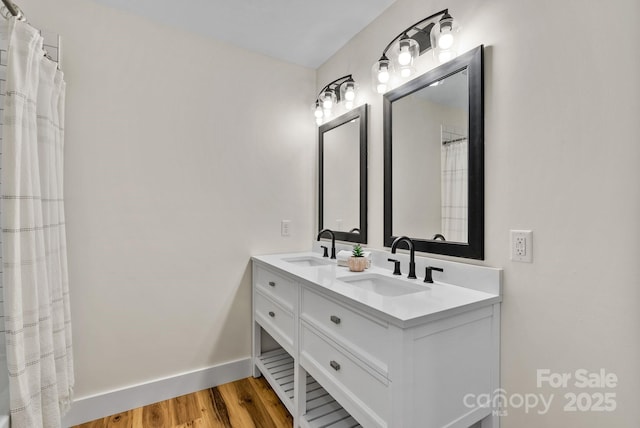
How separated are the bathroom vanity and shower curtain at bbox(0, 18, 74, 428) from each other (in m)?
0.99

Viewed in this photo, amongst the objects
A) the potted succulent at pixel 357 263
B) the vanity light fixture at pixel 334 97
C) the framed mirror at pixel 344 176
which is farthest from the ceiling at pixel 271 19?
the potted succulent at pixel 357 263

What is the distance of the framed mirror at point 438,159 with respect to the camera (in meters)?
1.31

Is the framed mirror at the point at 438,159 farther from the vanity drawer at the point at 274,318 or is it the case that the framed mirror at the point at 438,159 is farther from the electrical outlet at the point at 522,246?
the vanity drawer at the point at 274,318

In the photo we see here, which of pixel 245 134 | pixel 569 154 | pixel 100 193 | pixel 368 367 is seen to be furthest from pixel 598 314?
pixel 100 193

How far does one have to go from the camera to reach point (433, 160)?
1.55 m

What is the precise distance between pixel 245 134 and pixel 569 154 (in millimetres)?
1800

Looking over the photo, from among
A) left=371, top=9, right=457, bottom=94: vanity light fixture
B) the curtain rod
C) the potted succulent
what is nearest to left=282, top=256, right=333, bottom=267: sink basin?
the potted succulent

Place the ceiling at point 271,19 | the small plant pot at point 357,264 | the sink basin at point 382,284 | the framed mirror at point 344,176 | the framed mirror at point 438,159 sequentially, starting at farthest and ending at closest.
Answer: the framed mirror at point 344,176, the ceiling at point 271,19, the small plant pot at point 357,264, the sink basin at point 382,284, the framed mirror at point 438,159

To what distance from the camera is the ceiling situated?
175cm

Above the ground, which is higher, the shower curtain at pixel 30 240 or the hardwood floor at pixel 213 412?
the shower curtain at pixel 30 240

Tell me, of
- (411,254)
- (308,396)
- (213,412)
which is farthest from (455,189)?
(213,412)

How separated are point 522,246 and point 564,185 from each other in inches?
9.9

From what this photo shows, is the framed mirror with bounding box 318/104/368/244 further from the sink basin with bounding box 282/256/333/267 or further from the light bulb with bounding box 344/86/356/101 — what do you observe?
the sink basin with bounding box 282/256/333/267

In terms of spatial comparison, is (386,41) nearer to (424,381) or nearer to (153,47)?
(153,47)
